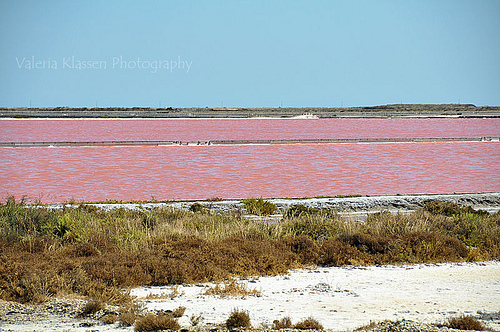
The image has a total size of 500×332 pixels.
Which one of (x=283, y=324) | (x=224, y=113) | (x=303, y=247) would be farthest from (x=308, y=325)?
(x=224, y=113)

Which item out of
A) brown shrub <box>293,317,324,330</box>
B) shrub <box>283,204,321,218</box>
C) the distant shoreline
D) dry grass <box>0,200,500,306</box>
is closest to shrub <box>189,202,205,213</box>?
dry grass <box>0,200,500,306</box>

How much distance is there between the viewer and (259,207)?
12453 millimetres

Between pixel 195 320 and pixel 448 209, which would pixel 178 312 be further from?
pixel 448 209

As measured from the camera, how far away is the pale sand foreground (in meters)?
5.64

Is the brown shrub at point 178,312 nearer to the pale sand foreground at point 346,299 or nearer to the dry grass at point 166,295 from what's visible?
the pale sand foreground at point 346,299

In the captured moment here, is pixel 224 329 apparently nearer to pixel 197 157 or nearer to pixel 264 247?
pixel 264 247

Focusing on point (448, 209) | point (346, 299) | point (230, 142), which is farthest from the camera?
point (230, 142)

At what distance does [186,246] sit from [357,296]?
263cm

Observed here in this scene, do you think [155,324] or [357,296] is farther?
[357,296]

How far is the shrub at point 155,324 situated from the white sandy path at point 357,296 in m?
0.22

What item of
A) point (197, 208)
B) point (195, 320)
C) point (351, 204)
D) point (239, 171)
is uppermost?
point (195, 320)

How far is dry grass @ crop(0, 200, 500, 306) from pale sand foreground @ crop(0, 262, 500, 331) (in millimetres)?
341

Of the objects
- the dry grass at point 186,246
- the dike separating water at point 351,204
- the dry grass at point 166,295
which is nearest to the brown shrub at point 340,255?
the dry grass at point 186,246

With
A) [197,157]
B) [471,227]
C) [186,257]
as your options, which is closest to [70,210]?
[186,257]
